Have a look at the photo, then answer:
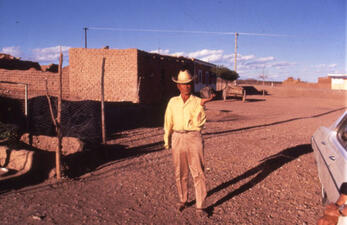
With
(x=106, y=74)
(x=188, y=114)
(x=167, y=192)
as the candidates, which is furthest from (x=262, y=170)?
(x=106, y=74)

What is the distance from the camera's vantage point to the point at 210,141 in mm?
7973

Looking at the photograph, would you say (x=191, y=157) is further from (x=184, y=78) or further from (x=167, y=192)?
(x=167, y=192)

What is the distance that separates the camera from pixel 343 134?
329 centimetres

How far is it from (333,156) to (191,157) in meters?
1.45

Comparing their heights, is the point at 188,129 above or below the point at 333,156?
above

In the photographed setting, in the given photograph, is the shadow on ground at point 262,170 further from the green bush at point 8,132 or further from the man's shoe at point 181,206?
the green bush at point 8,132

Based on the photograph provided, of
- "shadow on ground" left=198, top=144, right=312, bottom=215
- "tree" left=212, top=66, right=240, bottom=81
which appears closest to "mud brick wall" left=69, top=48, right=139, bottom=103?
"shadow on ground" left=198, top=144, right=312, bottom=215

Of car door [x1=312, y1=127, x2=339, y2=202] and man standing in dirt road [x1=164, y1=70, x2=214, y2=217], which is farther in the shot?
man standing in dirt road [x1=164, y1=70, x2=214, y2=217]

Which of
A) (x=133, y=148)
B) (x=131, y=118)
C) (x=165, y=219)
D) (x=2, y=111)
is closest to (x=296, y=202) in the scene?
(x=165, y=219)

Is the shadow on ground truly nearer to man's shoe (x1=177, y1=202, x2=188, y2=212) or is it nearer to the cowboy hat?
man's shoe (x1=177, y1=202, x2=188, y2=212)

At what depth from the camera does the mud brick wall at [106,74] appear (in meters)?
15.8

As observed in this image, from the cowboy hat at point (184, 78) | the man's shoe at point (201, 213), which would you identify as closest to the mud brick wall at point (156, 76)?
the cowboy hat at point (184, 78)

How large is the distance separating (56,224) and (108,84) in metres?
13.4

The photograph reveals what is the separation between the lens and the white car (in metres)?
2.55
